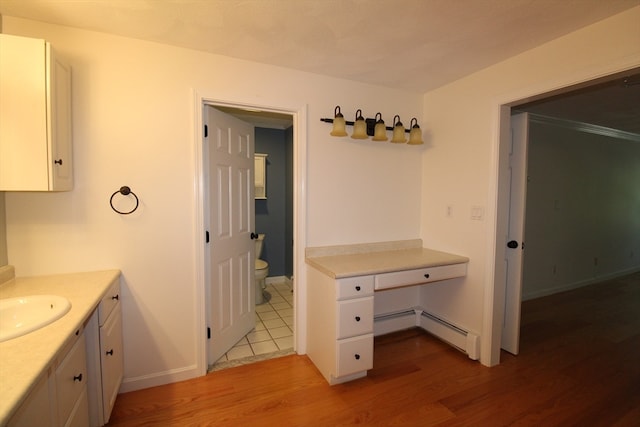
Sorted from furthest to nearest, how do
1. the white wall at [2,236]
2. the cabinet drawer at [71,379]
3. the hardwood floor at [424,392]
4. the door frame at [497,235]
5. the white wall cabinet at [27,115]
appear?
the door frame at [497,235] → the hardwood floor at [424,392] → the white wall at [2,236] → the white wall cabinet at [27,115] → the cabinet drawer at [71,379]

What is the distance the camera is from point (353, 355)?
2041 mm

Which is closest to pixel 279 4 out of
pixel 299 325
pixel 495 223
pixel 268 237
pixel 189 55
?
pixel 189 55

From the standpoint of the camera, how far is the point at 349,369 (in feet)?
6.66

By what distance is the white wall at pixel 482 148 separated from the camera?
5.46ft

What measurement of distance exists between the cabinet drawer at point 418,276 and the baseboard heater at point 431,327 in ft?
1.69

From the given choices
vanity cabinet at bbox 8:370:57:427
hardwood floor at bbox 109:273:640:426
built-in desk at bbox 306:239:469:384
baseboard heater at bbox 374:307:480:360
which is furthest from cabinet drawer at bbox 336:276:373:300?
vanity cabinet at bbox 8:370:57:427

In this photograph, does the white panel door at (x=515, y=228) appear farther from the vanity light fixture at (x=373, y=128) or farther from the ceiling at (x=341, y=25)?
the vanity light fixture at (x=373, y=128)

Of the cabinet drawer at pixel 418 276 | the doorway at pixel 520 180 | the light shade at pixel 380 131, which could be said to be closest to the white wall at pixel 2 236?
the cabinet drawer at pixel 418 276

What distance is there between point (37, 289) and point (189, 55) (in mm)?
1626

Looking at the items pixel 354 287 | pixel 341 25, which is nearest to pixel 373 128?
pixel 341 25

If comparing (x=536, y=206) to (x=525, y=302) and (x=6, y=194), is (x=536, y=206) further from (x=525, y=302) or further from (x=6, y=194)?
(x=6, y=194)

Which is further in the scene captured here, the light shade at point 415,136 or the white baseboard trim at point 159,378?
the light shade at point 415,136

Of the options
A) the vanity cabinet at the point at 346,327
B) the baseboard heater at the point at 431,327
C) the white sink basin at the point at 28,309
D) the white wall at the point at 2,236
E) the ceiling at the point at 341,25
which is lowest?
the baseboard heater at the point at 431,327

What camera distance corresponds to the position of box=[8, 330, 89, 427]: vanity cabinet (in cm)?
88
